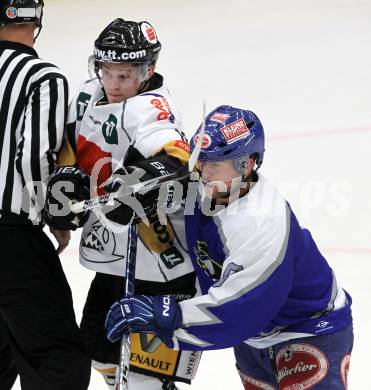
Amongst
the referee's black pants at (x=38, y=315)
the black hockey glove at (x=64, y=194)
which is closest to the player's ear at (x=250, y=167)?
the black hockey glove at (x=64, y=194)

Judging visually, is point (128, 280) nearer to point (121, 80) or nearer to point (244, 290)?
point (244, 290)

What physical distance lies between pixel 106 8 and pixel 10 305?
4778 millimetres

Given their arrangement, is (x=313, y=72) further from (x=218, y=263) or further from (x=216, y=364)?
(x=218, y=263)

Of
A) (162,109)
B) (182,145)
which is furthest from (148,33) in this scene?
(182,145)

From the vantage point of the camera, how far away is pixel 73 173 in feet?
8.77

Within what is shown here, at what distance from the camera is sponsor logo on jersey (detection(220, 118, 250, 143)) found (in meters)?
2.47

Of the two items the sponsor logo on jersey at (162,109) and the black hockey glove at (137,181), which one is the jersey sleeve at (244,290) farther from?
the sponsor logo on jersey at (162,109)

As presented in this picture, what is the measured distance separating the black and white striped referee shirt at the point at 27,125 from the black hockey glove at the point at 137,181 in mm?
205

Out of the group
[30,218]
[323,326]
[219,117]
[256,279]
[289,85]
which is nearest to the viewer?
[256,279]

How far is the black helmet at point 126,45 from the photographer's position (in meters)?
2.68

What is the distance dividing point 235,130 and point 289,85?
3515 mm

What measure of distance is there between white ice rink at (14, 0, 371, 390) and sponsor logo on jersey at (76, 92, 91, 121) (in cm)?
Result: 116

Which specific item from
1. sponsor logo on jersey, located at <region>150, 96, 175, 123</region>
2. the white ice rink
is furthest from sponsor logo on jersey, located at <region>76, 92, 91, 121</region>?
the white ice rink

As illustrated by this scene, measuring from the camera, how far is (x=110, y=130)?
8.95 ft
